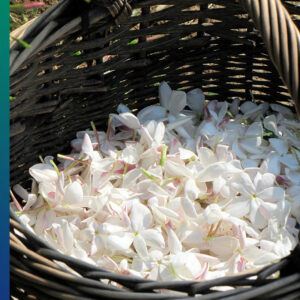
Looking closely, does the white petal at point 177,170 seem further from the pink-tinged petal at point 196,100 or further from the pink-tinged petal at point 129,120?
the pink-tinged petal at point 196,100

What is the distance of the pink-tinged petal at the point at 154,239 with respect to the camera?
119 centimetres

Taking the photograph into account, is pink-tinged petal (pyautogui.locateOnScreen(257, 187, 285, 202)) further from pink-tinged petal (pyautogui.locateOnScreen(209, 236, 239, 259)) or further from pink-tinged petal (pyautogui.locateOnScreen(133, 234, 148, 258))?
pink-tinged petal (pyautogui.locateOnScreen(133, 234, 148, 258))

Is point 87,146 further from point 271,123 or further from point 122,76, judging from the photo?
point 271,123

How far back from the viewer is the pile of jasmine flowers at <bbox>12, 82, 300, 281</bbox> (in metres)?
1.19

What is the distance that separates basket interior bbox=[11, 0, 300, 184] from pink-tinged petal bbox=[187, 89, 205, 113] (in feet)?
0.14

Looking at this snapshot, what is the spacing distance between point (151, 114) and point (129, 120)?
0.07 metres

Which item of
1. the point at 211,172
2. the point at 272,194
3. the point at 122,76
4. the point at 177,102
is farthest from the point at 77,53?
the point at 272,194

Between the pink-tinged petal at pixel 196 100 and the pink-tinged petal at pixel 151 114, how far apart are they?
0.08 m

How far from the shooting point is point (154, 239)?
1.20m

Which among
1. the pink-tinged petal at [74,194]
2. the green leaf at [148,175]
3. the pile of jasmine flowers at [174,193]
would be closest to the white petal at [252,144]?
the pile of jasmine flowers at [174,193]

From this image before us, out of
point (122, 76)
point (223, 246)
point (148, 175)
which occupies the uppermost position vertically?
point (122, 76)

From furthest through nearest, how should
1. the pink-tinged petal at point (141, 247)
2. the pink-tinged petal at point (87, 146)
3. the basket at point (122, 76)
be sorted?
1. the pink-tinged petal at point (87, 146)
2. the pink-tinged petal at point (141, 247)
3. the basket at point (122, 76)

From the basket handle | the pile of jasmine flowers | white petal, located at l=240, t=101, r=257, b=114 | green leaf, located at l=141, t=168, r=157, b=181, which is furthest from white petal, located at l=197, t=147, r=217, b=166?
the basket handle

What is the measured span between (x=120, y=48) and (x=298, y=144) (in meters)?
0.39
